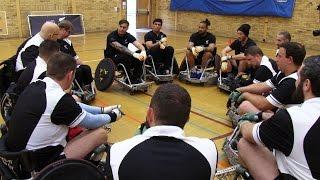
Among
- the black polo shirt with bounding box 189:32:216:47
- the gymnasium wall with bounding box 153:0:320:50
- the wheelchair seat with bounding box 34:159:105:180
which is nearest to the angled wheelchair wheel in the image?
the black polo shirt with bounding box 189:32:216:47

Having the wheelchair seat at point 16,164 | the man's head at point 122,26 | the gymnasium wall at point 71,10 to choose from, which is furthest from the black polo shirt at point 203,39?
the gymnasium wall at point 71,10

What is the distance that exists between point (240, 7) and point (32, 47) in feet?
34.0

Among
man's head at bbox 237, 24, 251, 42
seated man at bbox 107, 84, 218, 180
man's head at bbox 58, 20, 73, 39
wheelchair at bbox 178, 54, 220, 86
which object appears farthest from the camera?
wheelchair at bbox 178, 54, 220, 86

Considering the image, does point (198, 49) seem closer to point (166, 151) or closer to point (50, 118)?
point (50, 118)

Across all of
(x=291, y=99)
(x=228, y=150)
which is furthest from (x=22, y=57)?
(x=291, y=99)

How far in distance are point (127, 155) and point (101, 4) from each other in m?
13.7

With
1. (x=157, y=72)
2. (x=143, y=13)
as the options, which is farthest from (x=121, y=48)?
(x=143, y=13)

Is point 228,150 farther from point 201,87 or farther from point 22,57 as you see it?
point 201,87

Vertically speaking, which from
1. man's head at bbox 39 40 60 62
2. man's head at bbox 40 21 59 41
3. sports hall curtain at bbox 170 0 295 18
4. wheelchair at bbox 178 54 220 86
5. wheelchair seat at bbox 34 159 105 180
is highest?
sports hall curtain at bbox 170 0 295 18

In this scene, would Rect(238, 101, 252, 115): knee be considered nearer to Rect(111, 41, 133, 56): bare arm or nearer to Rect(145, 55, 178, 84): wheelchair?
Rect(111, 41, 133, 56): bare arm

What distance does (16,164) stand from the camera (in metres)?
2.52

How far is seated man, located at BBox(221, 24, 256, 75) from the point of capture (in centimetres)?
620

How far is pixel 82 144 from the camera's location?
288 cm

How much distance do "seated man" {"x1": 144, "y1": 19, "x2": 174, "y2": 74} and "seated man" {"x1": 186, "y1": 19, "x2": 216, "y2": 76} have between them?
0.47 m
